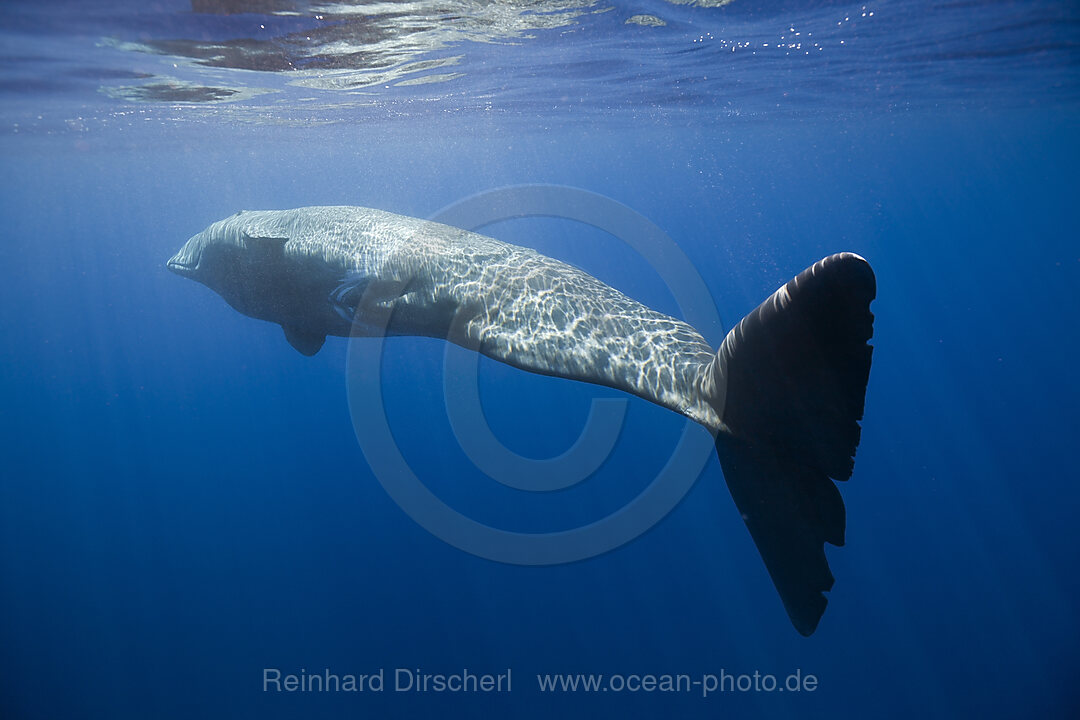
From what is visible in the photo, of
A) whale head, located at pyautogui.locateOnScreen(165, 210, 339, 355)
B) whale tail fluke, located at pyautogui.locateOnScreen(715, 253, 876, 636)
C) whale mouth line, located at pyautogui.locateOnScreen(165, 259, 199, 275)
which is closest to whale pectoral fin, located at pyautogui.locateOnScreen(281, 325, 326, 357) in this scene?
whale head, located at pyautogui.locateOnScreen(165, 210, 339, 355)

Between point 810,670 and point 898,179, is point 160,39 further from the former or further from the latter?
point 898,179

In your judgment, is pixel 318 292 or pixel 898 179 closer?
pixel 318 292

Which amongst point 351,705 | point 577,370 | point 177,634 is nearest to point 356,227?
point 577,370

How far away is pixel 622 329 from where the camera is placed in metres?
5.88

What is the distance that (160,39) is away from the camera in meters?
13.0

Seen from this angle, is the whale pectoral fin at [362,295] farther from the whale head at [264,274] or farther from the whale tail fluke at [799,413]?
the whale tail fluke at [799,413]

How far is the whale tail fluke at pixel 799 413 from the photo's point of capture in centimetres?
320

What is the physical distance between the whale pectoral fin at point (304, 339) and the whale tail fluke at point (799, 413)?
7.39 metres

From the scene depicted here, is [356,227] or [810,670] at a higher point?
[356,227]

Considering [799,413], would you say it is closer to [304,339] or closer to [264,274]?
[264,274]

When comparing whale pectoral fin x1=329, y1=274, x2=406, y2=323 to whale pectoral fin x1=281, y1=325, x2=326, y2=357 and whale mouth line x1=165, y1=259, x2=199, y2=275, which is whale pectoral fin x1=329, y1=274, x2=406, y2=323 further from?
whale mouth line x1=165, y1=259, x2=199, y2=275

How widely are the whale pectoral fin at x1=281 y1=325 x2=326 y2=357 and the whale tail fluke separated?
7.39 meters

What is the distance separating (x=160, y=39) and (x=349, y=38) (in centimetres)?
410

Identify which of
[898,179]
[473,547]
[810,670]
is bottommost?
[810,670]
